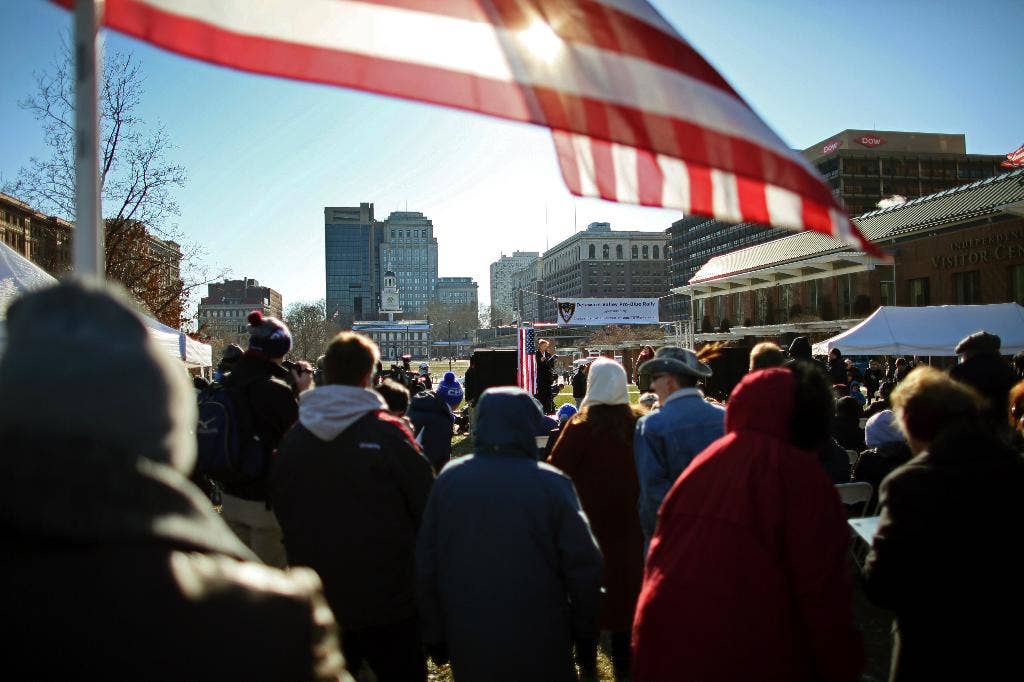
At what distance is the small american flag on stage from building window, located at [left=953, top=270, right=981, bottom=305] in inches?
959

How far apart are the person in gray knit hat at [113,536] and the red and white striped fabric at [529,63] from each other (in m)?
1.96

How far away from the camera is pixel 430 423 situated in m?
7.34

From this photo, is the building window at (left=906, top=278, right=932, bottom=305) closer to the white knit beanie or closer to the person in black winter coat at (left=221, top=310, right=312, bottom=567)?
the white knit beanie

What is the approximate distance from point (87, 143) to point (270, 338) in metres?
2.57

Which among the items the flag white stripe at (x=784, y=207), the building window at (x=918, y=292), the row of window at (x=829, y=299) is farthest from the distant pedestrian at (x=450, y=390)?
the building window at (x=918, y=292)

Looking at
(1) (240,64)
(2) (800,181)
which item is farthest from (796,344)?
(1) (240,64)

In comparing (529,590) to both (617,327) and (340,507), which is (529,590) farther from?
(617,327)

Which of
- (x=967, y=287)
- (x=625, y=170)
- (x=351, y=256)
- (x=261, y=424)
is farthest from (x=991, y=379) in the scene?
(x=351, y=256)

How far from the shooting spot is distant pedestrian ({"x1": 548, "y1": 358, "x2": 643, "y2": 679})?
4.41 metres

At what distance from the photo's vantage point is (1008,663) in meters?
2.38

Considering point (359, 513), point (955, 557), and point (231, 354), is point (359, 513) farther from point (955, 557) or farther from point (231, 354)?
point (231, 354)

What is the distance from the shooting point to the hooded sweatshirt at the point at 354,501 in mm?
3305

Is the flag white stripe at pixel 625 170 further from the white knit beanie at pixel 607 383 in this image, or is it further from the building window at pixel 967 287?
the building window at pixel 967 287

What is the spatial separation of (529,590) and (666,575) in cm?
75
